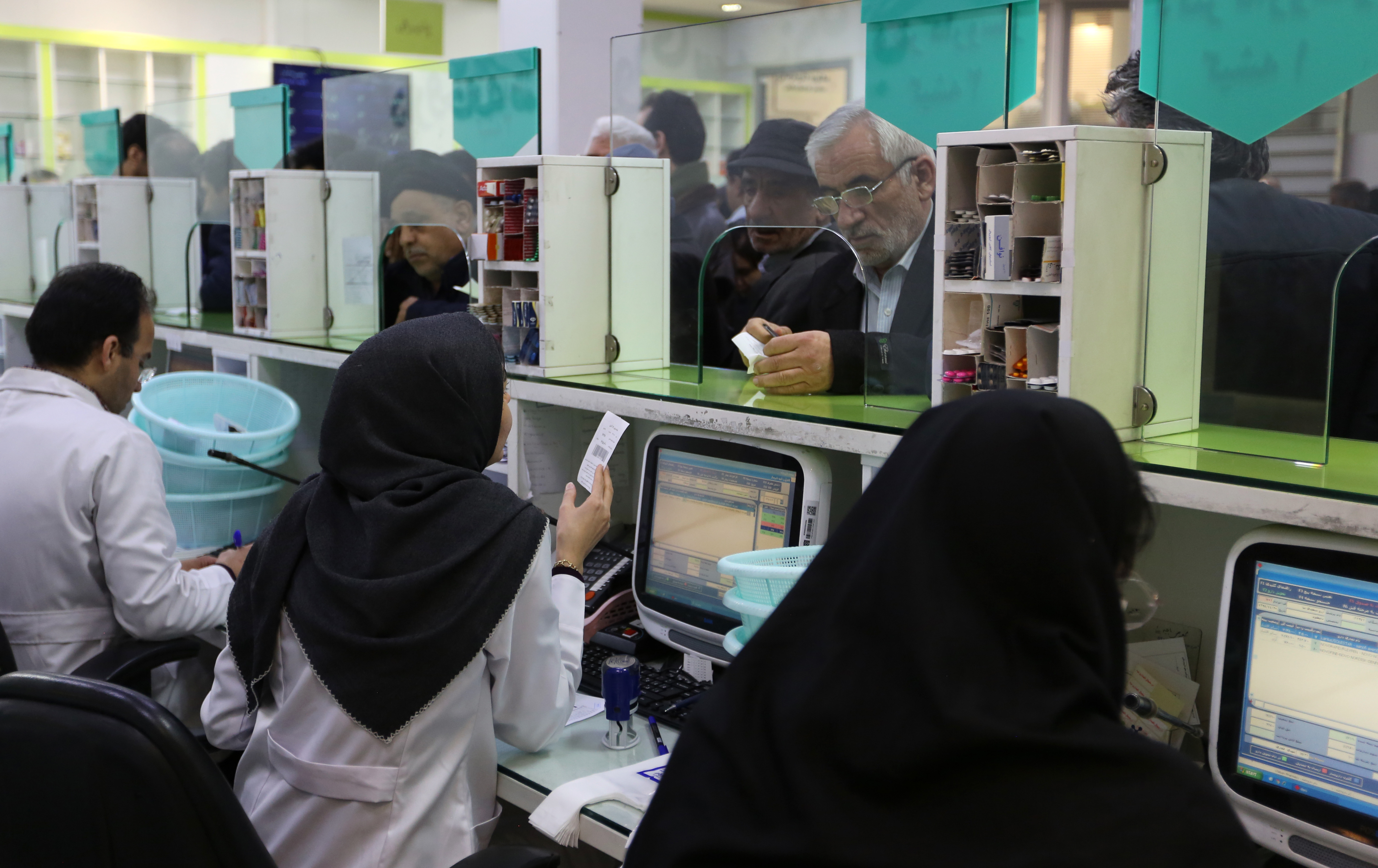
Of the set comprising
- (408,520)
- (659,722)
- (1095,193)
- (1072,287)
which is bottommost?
(659,722)

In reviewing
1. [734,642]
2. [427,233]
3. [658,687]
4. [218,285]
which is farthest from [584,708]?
[218,285]

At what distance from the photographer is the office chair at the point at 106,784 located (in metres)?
1.24

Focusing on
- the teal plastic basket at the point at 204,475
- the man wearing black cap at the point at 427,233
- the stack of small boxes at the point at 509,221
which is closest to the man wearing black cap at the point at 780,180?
the stack of small boxes at the point at 509,221

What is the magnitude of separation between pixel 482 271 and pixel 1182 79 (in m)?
1.44

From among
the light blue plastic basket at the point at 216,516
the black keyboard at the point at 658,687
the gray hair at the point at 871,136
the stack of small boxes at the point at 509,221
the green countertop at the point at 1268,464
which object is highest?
the gray hair at the point at 871,136

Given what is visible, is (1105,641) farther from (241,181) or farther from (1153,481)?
(241,181)

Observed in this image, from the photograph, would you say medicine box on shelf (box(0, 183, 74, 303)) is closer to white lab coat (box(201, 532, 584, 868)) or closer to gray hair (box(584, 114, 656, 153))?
gray hair (box(584, 114, 656, 153))

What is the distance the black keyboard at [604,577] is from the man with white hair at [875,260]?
0.49m

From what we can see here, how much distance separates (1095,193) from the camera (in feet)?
4.88

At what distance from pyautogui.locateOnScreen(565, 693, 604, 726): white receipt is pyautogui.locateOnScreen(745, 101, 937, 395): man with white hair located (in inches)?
24.8

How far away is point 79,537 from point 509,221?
41.2 inches

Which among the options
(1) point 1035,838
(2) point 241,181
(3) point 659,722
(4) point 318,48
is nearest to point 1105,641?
(1) point 1035,838

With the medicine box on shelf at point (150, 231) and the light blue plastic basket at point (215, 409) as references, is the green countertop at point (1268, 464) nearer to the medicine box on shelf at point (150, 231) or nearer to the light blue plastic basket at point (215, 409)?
the light blue plastic basket at point (215, 409)

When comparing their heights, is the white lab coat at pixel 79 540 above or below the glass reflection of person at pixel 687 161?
below
